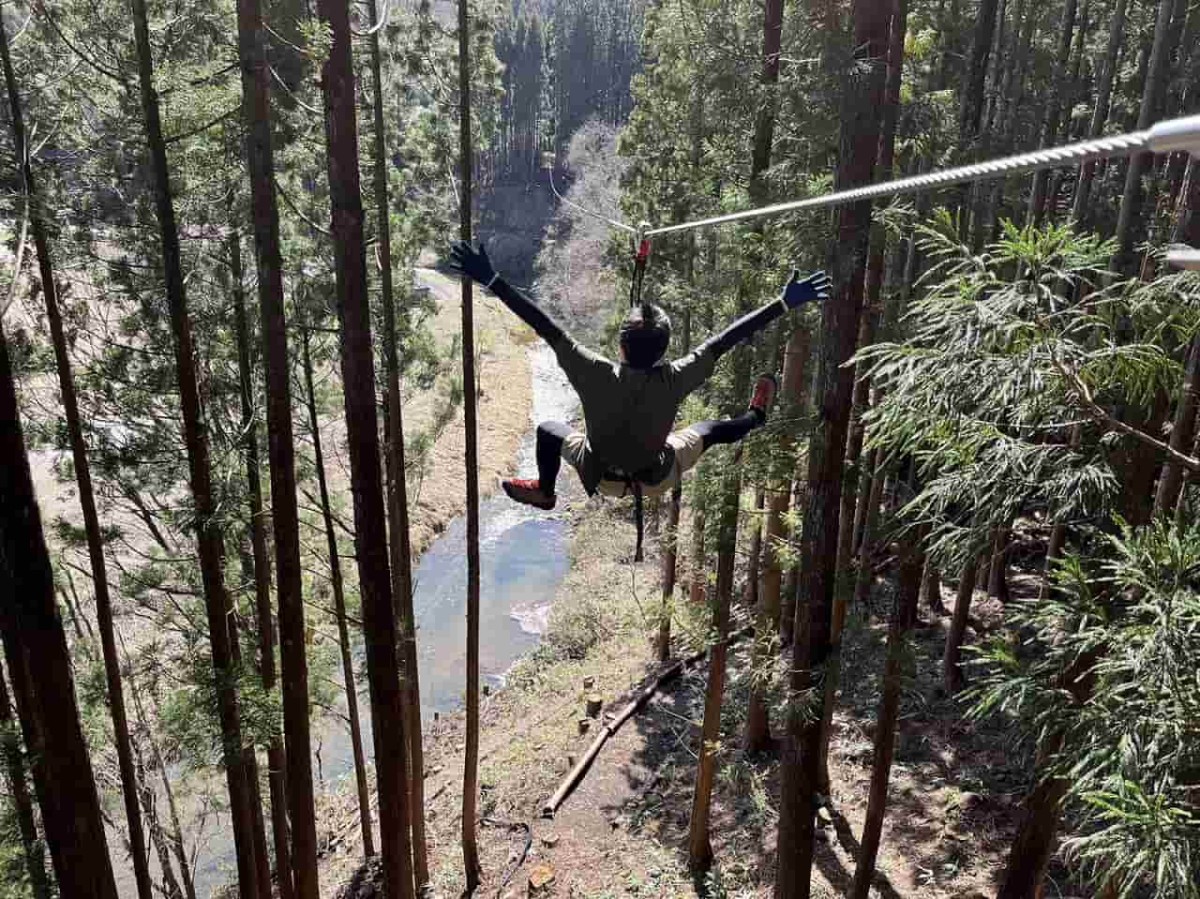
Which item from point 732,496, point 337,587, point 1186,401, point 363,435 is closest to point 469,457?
point 337,587

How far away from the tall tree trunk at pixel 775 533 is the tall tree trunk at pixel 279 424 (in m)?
4.20

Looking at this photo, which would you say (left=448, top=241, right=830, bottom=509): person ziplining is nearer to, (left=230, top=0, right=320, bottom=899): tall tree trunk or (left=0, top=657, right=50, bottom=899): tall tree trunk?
(left=230, top=0, right=320, bottom=899): tall tree trunk

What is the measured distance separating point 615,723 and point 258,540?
794 centimetres

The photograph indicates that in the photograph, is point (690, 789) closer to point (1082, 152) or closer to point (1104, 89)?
point (1082, 152)

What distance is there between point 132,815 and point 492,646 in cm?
1082

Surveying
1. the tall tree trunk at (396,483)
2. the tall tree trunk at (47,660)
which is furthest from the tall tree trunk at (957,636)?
the tall tree trunk at (47,660)

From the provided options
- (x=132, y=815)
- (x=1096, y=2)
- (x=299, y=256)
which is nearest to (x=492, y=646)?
(x=132, y=815)

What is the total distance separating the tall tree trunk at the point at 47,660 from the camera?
4.36 meters

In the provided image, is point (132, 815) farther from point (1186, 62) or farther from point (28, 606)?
point (1186, 62)

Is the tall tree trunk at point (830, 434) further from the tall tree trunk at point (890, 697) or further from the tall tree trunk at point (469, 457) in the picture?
the tall tree trunk at point (469, 457)

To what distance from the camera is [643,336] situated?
A: 4.34m

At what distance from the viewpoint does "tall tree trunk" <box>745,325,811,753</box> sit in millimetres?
8234

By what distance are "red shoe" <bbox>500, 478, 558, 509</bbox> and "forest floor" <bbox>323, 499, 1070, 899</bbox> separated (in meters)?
3.59

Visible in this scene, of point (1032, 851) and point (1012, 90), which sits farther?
point (1012, 90)
